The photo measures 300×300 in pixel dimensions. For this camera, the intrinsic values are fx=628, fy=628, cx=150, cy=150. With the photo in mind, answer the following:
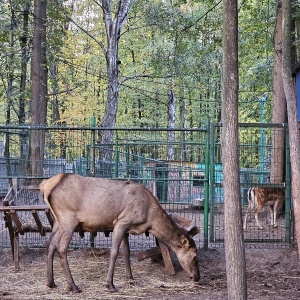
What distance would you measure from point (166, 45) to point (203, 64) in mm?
4640

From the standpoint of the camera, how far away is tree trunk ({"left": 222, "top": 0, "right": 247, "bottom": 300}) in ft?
18.0

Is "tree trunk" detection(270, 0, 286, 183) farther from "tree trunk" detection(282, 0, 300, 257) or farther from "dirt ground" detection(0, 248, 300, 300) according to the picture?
"tree trunk" detection(282, 0, 300, 257)

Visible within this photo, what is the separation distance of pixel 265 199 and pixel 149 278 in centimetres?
452

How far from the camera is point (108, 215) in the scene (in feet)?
28.5

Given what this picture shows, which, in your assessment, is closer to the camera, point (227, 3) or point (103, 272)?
point (227, 3)

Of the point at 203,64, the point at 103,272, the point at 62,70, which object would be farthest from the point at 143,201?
the point at 62,70

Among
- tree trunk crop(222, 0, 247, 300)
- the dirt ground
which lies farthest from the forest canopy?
tree trunk crop(222, 0, 247, 300)

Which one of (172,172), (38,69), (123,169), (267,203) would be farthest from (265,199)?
(38,69)

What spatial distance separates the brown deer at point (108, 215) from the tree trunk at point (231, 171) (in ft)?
10.0

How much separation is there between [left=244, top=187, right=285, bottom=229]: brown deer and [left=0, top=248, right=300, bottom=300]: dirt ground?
7.46 ft

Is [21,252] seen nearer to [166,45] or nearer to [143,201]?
[143,201]

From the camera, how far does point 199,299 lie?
25.0ft

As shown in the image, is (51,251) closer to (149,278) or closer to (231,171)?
(149,278)

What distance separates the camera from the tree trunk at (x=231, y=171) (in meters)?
5.47
